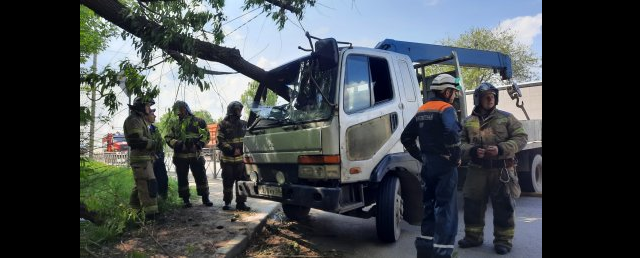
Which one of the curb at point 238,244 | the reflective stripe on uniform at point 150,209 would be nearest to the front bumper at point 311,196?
the curb at point 238,244

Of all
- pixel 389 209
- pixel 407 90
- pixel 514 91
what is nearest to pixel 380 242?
pixel 389 209

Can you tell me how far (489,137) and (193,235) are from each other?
337 cm

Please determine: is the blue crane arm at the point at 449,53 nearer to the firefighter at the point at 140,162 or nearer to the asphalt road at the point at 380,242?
the asphalt road at the point at 380,242

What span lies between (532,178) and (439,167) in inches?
144

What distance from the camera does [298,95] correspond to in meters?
3.83

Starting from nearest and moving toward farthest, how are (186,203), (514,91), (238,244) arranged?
(238,244) < (186,203) < (514,91)

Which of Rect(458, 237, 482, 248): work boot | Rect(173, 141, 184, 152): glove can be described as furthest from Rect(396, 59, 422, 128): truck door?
Rect(173, 141, 184, 152): glove

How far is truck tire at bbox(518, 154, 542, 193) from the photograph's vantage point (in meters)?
5.73

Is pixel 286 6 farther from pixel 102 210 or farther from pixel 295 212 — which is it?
pixel 102 210

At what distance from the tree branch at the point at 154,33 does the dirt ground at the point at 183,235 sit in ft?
6.12

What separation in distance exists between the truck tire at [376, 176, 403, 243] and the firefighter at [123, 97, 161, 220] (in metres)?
2.68

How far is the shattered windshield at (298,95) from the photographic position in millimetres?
3473
